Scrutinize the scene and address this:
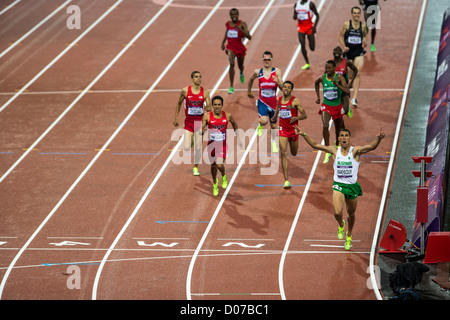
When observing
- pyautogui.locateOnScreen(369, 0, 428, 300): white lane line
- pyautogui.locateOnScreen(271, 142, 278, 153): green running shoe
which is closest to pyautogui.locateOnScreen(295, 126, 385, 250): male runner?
pyautogui.locateOnScreen(369, 0, 428, 300): white lane line

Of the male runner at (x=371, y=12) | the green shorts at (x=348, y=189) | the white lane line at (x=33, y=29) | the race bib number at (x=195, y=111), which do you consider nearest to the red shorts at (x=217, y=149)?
the race bib number at (x=195, y=111)

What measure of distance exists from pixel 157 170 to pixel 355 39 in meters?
5.53

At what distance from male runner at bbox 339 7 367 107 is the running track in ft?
2.56

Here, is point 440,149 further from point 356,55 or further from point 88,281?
point 88,281

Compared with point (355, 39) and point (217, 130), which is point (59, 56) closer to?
point (355, 39)

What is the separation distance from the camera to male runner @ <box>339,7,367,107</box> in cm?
1903

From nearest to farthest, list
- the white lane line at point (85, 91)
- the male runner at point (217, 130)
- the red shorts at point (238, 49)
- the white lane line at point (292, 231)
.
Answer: the white lane line at point (292, 231) → the male runner at point (217, 130) → the white lane line at point (85, 91) → the red shorts at point (238, 49)

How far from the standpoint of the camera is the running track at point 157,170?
43.6 feet

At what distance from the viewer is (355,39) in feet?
62.7

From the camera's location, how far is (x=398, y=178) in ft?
53.1

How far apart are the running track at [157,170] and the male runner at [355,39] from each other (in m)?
0.78

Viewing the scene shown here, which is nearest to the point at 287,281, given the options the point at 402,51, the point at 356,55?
the point at 356,55

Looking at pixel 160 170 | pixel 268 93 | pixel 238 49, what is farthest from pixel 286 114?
pixel 238 49

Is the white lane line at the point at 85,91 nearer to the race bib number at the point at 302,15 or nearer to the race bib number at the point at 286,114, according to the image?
the race bib number at the point at 286,114
